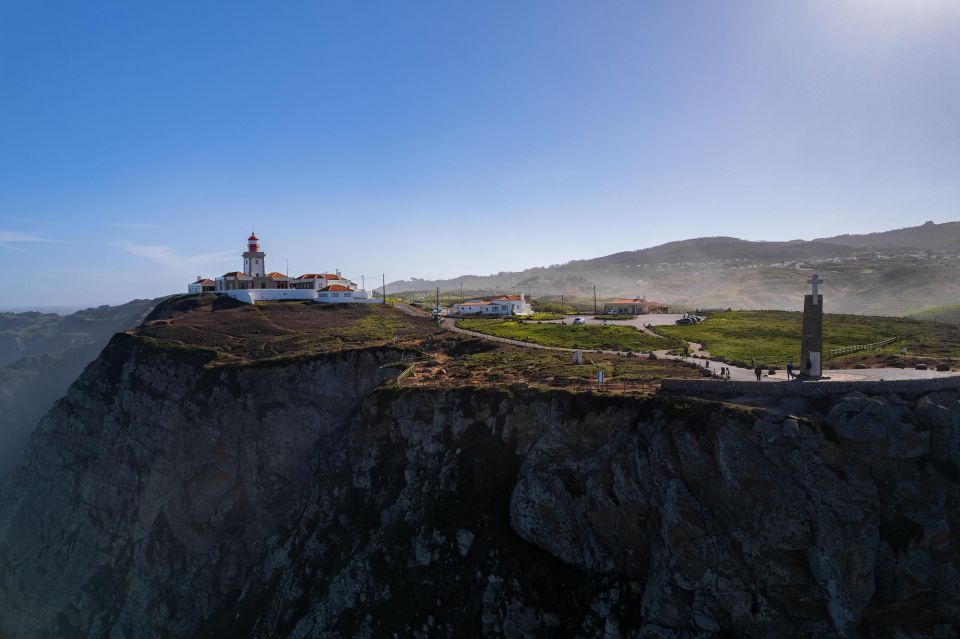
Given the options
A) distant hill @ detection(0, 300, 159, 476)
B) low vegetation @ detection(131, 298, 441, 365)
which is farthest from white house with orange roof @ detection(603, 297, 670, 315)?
distant hill @ detection(0, 300, 159, 476)

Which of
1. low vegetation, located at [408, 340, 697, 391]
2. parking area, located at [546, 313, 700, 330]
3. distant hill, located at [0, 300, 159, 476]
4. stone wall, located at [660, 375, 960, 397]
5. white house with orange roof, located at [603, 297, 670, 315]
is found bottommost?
distant hill, located at [0, 300, 159, 476]

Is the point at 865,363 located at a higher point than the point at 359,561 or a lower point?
higher

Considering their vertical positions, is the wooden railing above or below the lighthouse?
below

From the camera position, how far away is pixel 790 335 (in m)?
51.8

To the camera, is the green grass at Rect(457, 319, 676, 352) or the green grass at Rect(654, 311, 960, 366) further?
the green grass at Rect(457, 319, 676, 352)

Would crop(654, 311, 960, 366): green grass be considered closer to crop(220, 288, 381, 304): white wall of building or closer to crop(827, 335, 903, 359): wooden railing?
crop(827, 335, 903, 359): wooden railing

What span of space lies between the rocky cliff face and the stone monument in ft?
12.7

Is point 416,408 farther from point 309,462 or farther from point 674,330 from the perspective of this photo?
point 674,330

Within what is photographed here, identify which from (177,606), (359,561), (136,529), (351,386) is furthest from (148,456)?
(359,561)

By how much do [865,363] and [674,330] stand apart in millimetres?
24211

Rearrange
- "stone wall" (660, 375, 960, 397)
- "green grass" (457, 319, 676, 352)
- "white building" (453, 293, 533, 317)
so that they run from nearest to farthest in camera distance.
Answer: "stone wall" (660, 375, 960, 397), "green grass" (457, 319, 676, 352), "white building" (453, 293, 533, 317)

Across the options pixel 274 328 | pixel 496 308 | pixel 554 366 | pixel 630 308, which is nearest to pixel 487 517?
pixel 554 366

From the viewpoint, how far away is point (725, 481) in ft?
75.0

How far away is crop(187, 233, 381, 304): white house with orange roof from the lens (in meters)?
75.8
